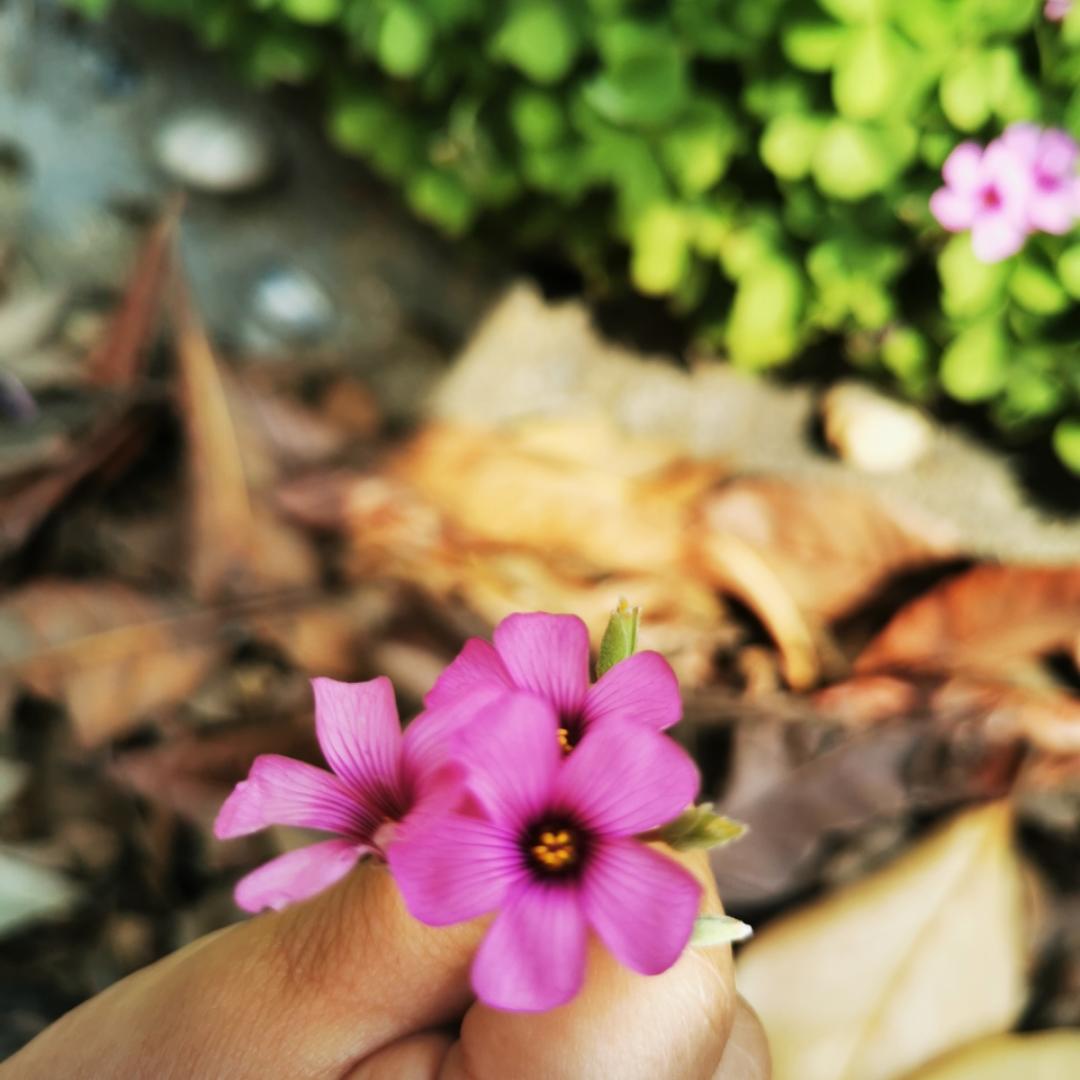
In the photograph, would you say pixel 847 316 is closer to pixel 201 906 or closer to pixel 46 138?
pixel 201 906

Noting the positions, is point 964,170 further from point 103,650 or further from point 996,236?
point 103,650

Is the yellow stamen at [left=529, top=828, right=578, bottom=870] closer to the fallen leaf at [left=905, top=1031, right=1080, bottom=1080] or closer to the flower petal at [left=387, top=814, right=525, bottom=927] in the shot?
the flower petal at [left=387, top=814, right=525, bottom=927]

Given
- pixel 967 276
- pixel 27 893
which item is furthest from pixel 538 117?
pixel 27 893

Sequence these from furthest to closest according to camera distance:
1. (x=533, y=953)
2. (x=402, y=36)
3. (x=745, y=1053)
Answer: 1. (x=402, y=36)
2. (x=745, y=1053)
3. (x=533, y=953)

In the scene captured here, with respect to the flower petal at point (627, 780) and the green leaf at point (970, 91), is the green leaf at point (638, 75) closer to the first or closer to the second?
the green leaf at point (970, 91)

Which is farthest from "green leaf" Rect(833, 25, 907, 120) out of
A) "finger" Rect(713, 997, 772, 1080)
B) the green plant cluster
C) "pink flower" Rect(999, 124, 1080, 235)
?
"finger" Rect(713, 997, 772, 1080)

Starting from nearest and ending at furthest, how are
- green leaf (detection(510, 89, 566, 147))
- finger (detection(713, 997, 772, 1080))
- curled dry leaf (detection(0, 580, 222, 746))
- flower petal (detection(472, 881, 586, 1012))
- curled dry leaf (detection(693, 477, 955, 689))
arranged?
flower petal (detection(472, 881, 586, 1012)), finger (detection(713, 997, 772, 1080)), curled dry leaf (detection(0, 580, 222, 746)), curled dry leaf (detection(693, 477, 955, 689)), green leaf (detection(510, 89, 566, 147))
